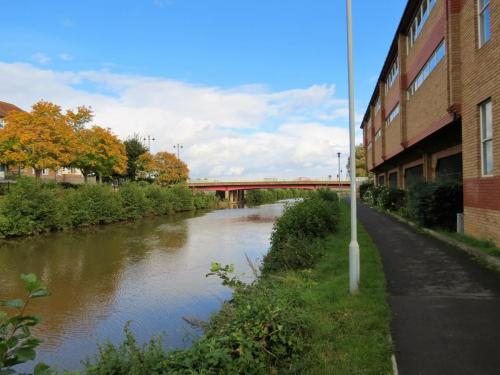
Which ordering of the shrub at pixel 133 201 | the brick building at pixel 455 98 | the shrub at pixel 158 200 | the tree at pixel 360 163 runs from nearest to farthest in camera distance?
the brick building at pixel 455 98 < the shrub at pixel 133 201 < the shrub at pixel 158 200 < the tree at pixel 360 163

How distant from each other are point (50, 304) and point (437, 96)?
15.3m

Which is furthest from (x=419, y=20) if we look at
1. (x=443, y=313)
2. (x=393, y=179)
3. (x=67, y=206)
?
(x=67, y=206)

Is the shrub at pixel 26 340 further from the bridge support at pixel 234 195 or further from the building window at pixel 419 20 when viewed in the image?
the bridge support at pixel 234 195

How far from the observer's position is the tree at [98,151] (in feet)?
145

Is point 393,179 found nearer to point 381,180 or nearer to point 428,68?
point 381,180

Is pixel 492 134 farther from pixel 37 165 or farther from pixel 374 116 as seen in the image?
pixel 37 165

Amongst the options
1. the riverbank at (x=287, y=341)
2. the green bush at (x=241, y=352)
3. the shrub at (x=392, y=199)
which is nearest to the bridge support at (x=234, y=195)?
the shrub at (x=392, y=199)

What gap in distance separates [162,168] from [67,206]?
34.8m

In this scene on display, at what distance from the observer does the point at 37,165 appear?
1511 inches

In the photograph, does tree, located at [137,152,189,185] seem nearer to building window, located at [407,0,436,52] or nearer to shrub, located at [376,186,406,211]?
shrub, located at [376,186,406,211]

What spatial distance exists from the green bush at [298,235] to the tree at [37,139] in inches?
1104

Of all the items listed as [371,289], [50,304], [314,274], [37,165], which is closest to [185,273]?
[50,304]

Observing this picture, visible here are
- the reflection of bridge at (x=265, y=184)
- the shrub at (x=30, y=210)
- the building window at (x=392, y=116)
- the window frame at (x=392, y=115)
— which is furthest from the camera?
the reflection of bridge at (x=265, y=184)

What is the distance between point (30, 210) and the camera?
3059 cm
